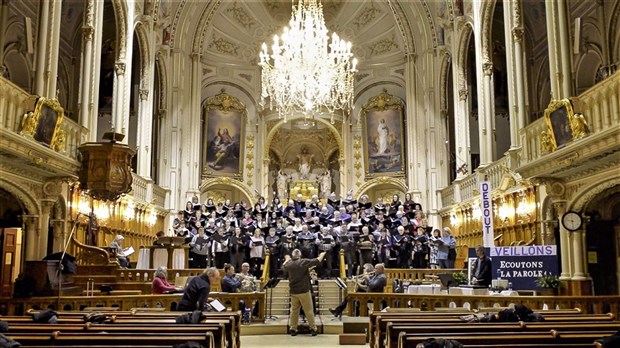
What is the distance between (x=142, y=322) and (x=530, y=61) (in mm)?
19328

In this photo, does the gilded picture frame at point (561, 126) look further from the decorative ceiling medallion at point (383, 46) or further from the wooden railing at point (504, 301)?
the decorative ceiling medallion at point (383, 46)

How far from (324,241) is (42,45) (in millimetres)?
7697

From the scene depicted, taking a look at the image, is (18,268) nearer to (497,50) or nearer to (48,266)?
(48,266)

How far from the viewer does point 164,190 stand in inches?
880

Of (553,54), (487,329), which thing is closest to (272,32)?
(553,54)

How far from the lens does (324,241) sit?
14.8 meters

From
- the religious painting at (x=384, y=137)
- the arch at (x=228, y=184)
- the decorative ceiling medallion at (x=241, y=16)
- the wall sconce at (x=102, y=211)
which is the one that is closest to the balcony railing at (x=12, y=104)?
the wall sconce at (x=102, y=211)

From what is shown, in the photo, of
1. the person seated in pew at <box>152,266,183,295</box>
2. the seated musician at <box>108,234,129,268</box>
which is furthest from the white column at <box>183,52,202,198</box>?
the person seated in pew at <box>152,266,183,295</box>

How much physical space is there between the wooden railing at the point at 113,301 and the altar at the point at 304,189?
14717mm

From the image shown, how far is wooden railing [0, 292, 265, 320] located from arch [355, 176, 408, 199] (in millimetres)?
14814

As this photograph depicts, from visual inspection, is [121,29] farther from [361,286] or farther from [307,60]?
[361,286]

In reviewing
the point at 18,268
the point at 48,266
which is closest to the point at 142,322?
the point at 48,266

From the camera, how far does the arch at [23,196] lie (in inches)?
438

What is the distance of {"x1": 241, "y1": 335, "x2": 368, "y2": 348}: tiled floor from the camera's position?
28.4 feet
